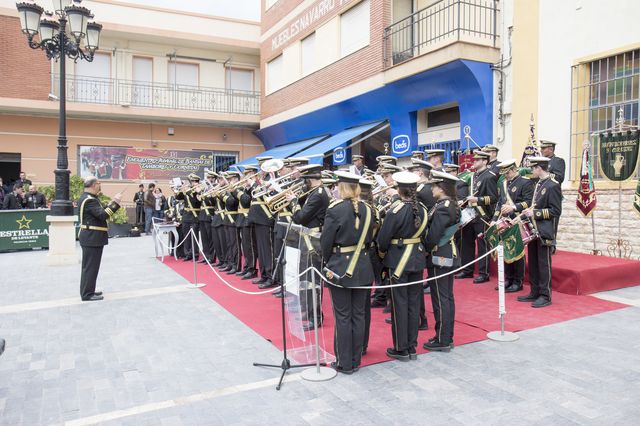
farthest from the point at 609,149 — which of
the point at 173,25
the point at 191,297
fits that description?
the point at 173,25

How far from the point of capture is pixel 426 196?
580 cm

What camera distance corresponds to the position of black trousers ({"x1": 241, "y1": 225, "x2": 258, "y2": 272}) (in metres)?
9.43

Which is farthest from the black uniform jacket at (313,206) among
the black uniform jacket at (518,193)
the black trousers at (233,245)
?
the black trousers at (233,245)

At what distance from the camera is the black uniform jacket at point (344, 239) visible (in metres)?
4.71

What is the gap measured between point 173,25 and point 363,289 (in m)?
19.3

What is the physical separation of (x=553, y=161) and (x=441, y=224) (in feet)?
14.4

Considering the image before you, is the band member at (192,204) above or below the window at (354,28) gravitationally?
below

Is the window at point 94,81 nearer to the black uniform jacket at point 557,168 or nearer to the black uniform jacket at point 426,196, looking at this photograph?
the black uniform jacket at point 557,168

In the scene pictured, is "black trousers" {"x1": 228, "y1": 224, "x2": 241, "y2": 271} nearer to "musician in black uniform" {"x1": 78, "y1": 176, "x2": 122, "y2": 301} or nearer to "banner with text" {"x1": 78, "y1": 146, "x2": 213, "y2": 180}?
"musician in black uniform" {"x1": 78, "y1": 176, "x2": 122, "y2": 301}

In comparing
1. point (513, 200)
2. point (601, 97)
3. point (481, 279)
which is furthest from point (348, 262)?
point (601, 97)

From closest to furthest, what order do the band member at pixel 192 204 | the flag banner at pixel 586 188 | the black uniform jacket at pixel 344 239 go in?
the black uniform jacket at pixel 344 239
the flag banner at pixel 586 188
the band member at pixel 192 204

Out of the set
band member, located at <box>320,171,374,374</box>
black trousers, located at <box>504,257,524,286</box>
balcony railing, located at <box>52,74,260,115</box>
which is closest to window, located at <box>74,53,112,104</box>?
balcony railing, located at <box>52,74,260,115</box>

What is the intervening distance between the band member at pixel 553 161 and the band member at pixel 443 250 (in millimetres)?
3471

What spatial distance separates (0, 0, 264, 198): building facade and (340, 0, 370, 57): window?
746 centimetres
